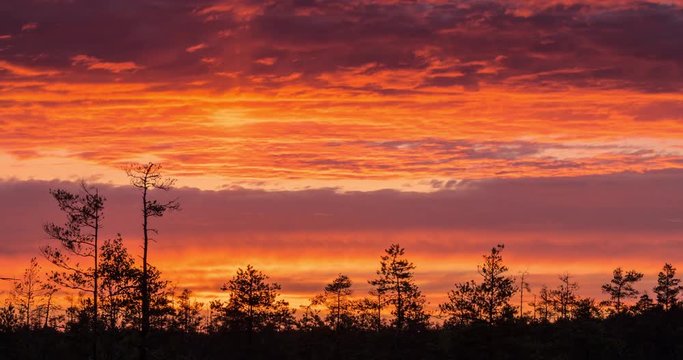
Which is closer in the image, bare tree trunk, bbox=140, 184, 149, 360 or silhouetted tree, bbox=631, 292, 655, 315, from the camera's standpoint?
bare tree trunk, bbox=140, 184, 149, 360

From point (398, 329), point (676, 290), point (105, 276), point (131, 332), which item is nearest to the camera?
point (105, 276)

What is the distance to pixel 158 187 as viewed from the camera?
6212cm

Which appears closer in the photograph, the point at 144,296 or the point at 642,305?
the point at 144,296

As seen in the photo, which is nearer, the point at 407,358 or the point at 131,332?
the point at 131,332

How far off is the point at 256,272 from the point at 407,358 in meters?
17.7

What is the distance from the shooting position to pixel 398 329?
9700 cm

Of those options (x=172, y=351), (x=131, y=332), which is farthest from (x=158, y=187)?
(x=172, y=351)

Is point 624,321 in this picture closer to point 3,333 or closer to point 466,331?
point 466,331

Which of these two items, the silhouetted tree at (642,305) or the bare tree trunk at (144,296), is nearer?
the bare tree trunk at (144,296)

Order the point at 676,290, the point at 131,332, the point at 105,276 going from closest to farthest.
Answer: the point at 105,276, the point at 131,332, the point at 676,290

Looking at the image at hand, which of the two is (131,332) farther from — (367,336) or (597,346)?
(597,346)

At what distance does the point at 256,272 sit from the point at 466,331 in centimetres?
2266

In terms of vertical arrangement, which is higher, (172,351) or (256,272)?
(256,272)

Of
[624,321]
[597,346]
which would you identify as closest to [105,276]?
[597,346]
